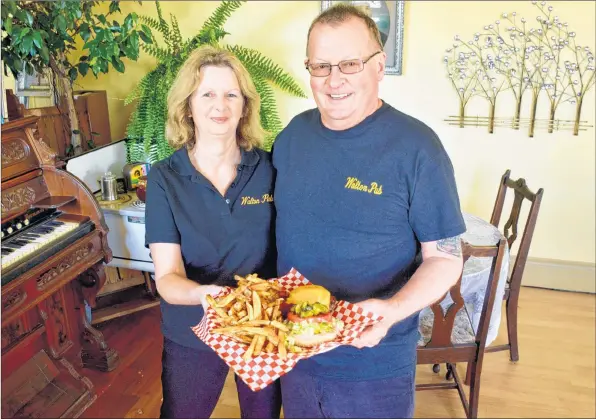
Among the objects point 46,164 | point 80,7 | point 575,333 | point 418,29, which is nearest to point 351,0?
point 418,29

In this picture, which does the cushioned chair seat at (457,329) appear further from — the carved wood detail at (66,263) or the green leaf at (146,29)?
the green leaf at (146,29)

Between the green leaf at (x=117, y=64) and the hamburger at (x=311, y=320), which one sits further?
the green leaf at (x=117, y=64)

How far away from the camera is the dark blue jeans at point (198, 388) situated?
1665mm

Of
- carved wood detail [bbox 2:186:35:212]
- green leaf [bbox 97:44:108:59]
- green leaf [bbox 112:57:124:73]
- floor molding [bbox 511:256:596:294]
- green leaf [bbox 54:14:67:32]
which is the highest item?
green leaf [bbox 54:14:67:32]

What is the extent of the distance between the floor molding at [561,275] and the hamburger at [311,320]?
2944mm

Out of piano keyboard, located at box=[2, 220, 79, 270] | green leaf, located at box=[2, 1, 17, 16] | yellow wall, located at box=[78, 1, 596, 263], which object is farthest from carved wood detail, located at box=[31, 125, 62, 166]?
yellow wall, located at box=[78, 1, 596, 263]

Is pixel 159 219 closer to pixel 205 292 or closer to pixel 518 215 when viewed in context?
pixel 205 292

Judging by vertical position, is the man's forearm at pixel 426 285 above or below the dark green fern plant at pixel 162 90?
below

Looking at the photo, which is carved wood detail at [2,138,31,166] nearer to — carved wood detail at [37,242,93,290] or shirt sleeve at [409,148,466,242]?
carved wood detail at [37,242,93,290]

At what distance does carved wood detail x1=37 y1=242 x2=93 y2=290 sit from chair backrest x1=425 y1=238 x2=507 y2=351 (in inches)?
61.1

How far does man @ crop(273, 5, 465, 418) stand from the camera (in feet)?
4.55

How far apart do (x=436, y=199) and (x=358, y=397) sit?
54 centimetres

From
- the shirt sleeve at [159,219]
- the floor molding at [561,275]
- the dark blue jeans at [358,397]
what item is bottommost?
the floor molding at [561,275]

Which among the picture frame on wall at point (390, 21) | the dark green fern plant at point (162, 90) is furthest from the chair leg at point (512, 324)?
the picture frame on wall at point (390, 21)
